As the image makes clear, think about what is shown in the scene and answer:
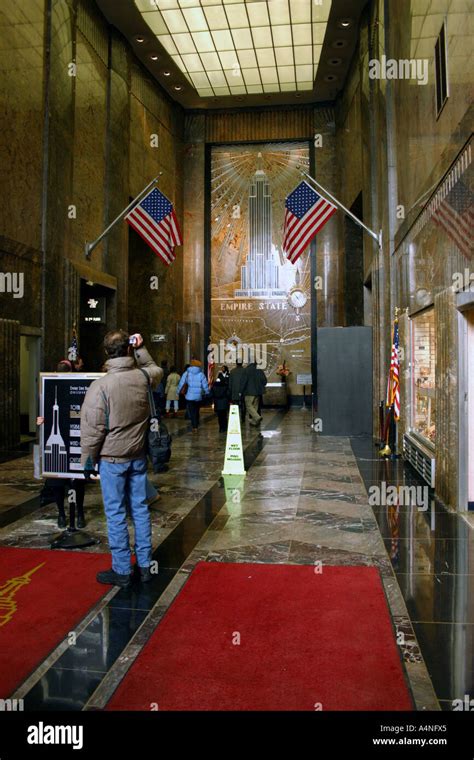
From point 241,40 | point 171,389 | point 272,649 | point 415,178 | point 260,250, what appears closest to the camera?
point 272,649

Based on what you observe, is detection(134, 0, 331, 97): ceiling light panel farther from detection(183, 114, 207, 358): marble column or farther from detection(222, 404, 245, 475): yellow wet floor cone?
detection(222, 404, 245, 475): yellow wet floor cone

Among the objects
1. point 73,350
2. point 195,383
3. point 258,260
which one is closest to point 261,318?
point 258,260

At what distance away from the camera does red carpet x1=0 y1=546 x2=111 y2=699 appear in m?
3.31

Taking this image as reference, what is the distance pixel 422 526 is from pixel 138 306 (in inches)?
605

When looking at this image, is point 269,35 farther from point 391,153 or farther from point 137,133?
point 391,153

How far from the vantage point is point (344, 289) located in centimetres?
2086

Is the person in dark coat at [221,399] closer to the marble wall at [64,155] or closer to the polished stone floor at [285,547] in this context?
the marble wall at [64,155]

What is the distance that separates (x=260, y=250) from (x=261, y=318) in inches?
102

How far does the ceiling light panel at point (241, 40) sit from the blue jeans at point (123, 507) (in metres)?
14.9

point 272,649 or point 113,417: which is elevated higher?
point 113,417

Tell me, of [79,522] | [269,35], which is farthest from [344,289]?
[79,522]

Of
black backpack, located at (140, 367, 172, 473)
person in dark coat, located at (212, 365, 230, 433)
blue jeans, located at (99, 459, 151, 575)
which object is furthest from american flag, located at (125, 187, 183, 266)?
blue jeans, located at (99, 459, 151, 575)

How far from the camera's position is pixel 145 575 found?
450 cm

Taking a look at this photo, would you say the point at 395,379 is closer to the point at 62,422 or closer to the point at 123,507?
the point at 62,422
